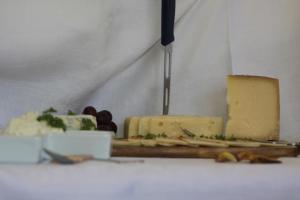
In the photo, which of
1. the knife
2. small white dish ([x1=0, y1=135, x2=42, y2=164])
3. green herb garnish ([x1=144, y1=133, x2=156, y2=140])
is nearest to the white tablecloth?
small white dish ([x1=0, y1=135, x2=42, y2=164])

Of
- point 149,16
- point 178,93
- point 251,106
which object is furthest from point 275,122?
point 149,16

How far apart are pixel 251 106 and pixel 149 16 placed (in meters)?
0.29

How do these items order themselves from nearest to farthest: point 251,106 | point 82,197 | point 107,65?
point 82,197 → point 251,106 → point 107,65

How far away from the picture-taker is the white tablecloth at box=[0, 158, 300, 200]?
1.39 feet

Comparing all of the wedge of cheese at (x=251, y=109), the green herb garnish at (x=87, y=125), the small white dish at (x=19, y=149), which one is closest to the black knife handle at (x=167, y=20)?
the wedge of cheese at (x=251, y=109)

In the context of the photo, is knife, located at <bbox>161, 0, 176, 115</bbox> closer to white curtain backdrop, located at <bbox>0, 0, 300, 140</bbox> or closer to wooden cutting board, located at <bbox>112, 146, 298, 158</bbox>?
white curtain backdrop, located at <bbox>0, 0, 300, 140</bbox>

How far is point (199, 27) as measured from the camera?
899mm

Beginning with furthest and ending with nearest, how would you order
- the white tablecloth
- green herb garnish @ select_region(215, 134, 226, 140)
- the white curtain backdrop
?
the white curtain backdrop
green herb garnish @ select_region(215, 134, 226, 140)
the white tablecloth

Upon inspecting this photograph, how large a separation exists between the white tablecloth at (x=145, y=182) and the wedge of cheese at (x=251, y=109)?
0.81 ft

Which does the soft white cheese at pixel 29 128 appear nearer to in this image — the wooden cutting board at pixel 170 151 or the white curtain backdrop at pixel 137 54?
the wooden cutting board at pixel 170 151

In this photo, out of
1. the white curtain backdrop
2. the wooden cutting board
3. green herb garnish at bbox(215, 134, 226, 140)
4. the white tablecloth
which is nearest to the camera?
the white tablecloth

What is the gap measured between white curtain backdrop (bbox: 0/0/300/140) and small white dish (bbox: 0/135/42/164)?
1.13 ft

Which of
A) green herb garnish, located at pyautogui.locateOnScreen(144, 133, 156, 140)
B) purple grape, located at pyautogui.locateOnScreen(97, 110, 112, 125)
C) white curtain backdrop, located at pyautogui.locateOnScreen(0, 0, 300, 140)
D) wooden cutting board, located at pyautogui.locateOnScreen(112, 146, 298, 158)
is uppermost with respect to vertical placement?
white curtain backdrop, located at pyautogui.locateOnScreen(0, 0, 300, 140)

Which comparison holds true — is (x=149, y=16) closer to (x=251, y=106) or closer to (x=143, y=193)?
(x=251, y=106)
